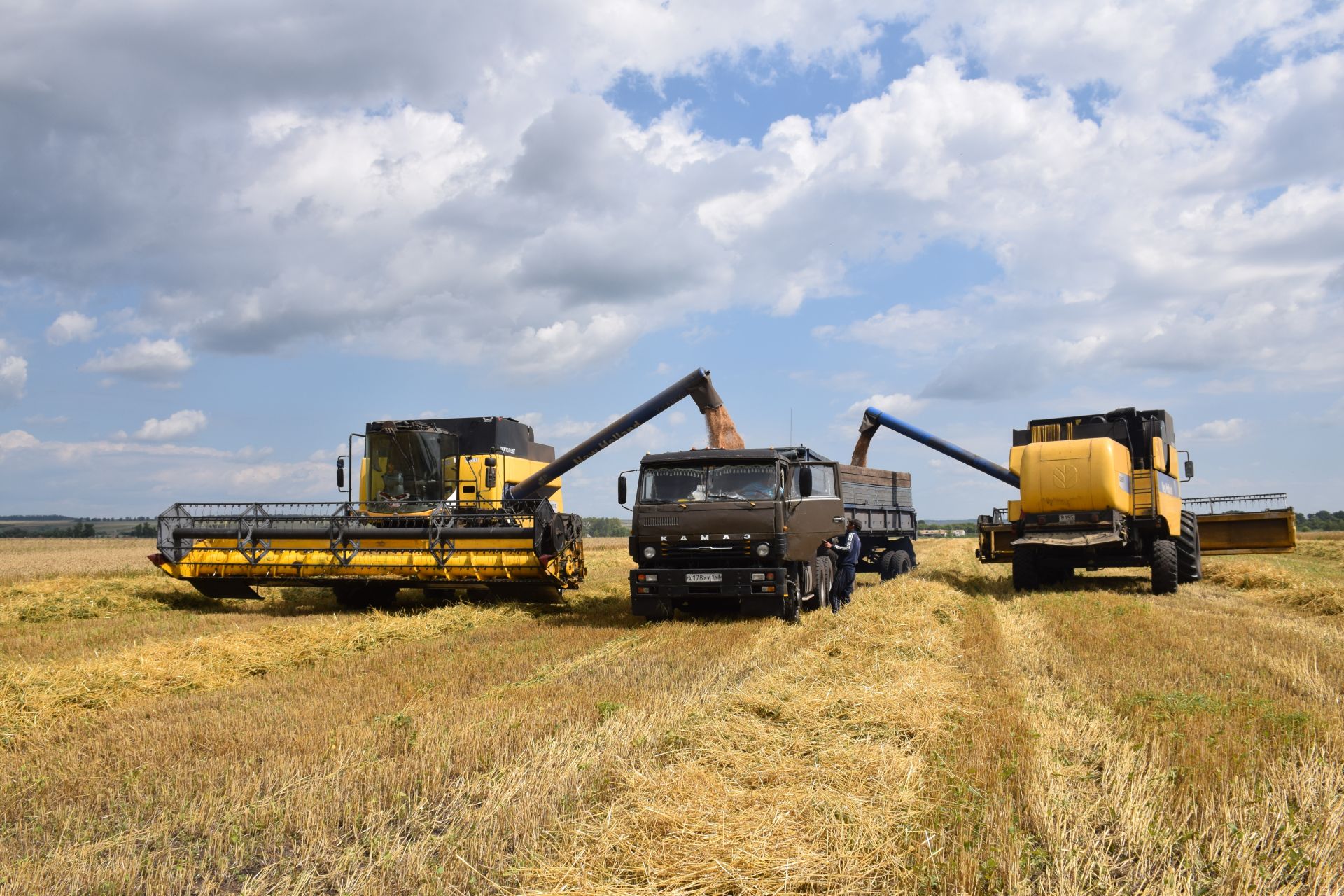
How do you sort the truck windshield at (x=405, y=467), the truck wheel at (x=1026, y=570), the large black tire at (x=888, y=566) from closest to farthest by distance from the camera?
the truck wheel at (x=1026, y=570) → the truck windshield at (x=405, y=467) → the large black tire at (x=888, y=566)

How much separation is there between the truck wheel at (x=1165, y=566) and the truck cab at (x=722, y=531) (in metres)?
7.51

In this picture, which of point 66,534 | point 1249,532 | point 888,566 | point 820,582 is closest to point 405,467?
point 820,582

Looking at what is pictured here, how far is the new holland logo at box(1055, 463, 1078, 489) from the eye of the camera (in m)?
16.5

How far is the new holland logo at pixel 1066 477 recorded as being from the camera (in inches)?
651

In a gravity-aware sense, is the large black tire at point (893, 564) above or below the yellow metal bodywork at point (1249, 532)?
below

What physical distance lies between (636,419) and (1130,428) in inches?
394

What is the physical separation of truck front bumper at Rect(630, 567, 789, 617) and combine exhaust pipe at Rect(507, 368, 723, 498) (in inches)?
286

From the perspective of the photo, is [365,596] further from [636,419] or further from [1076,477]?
[1076,477]

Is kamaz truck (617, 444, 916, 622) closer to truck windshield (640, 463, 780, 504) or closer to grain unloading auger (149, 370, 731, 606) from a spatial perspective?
truck windshield (640, 463, 780, 504)

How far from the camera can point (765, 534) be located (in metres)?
12.1

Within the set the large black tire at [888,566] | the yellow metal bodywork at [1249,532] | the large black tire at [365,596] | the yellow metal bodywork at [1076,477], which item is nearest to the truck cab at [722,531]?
the large black tire at [365,596]

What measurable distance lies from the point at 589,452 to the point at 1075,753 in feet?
49.1

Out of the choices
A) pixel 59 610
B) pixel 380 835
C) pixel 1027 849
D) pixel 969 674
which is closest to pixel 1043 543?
pixel 969 674

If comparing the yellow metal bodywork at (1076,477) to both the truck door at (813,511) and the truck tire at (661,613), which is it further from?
the truck tire at (661,613)
